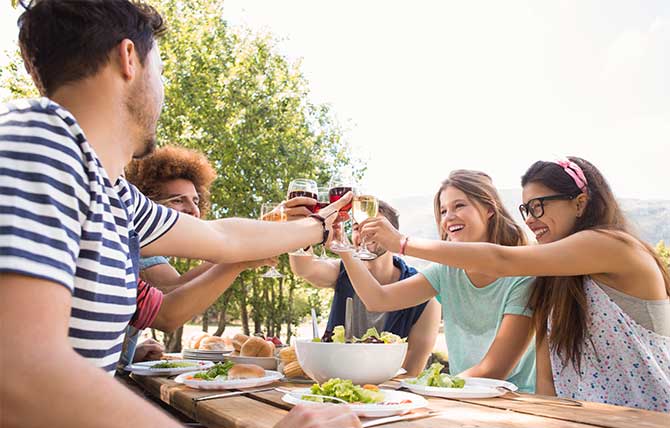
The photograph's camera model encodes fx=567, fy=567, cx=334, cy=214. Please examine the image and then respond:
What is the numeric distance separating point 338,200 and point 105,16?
4.89 feet

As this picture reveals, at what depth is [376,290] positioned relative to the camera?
136 inches

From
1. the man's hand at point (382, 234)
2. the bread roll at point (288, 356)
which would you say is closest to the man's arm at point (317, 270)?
the man's hand at point (382, 234)

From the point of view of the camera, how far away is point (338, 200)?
271cm

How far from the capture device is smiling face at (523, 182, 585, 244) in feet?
9.65

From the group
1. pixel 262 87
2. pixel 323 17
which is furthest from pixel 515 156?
pixel 262 87

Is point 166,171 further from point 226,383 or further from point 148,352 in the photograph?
point 226,383

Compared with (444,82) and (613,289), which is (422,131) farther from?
(613,289)

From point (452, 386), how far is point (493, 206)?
1.72 metres

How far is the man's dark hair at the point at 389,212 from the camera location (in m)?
4.65

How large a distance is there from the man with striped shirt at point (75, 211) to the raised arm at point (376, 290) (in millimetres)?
1736

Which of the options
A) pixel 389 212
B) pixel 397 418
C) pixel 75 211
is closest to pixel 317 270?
pixel 389 212

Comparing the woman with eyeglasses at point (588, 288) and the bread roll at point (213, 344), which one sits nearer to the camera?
the woman with eyeglasses at point (588, 288)

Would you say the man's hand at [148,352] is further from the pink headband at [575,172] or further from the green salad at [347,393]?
the pink headband at [575,172]

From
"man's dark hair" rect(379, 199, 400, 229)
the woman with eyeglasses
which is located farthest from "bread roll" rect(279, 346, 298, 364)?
"man's dark hair" rect(379, 199, 400, 229)
